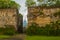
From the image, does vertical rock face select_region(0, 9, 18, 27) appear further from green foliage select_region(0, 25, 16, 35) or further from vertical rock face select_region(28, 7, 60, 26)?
vertical rock face select_region(28, 7, 60, 26)

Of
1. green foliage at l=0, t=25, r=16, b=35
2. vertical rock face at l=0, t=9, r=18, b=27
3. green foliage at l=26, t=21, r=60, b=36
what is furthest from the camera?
vertical rock face at l=0, t=9, r=18, b=27

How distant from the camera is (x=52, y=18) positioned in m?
22.0

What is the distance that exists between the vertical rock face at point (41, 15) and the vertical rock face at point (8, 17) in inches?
72.0

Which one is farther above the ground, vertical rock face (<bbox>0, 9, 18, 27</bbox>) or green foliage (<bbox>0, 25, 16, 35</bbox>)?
vertical rock face (<bbox>0, 9, 18, 27</bbox>)

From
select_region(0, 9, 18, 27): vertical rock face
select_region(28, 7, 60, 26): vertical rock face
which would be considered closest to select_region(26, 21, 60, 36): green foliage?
select_region(28, 7, 60, 26): vertical rock face

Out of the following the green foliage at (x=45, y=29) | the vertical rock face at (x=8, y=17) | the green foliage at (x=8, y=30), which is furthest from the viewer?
the vertical rock face at (x=8, y=17)

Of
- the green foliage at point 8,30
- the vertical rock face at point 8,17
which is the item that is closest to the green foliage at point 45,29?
the green foliage at point 8,30

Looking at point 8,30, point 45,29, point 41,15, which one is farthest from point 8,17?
point 45,29

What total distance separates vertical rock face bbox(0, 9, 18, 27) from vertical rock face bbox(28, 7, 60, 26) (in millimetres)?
1828

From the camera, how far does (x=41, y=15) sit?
2227 centimetres

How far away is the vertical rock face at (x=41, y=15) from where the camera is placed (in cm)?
2198

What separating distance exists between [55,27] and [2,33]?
5868 millimetres

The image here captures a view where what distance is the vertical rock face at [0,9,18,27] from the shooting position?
76.0 feet

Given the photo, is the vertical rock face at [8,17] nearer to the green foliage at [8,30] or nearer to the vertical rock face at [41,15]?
the green foliage at [8,30]
